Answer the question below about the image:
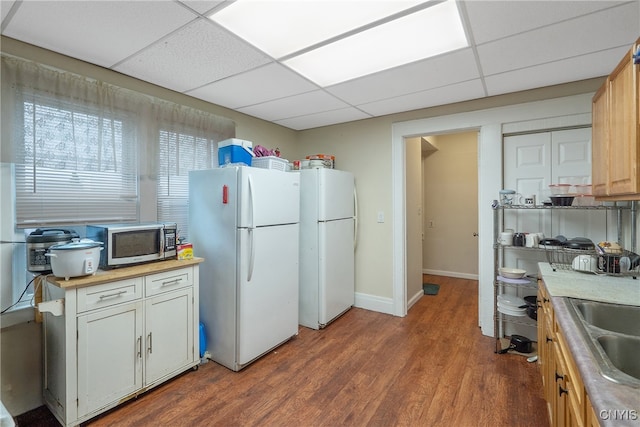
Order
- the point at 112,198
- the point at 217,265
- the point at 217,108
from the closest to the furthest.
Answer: the point at 112,198 → the point at 217,265 → the point at 217,108

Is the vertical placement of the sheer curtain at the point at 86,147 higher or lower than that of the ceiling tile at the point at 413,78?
lower

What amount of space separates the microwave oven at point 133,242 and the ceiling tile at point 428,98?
7.55 ft

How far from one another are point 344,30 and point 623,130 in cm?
159

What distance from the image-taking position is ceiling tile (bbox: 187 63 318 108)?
94.0 inches

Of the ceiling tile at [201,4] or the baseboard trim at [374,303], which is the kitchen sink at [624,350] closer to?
the ceiling tile at [201,4]

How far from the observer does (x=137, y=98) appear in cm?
245

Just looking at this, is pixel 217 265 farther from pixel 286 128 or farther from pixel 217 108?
pixel 286 128

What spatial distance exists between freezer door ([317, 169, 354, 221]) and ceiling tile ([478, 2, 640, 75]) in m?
1.71

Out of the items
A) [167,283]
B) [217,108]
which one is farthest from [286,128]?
[167,283]

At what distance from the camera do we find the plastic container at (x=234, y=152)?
2.68 m

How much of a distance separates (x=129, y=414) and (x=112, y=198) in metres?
1.52

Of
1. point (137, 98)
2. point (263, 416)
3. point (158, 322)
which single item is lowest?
point (263, 416)

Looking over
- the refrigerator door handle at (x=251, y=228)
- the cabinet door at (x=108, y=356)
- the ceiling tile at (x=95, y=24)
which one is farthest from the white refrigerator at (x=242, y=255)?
the ceiling tile at (x=95, y=24)

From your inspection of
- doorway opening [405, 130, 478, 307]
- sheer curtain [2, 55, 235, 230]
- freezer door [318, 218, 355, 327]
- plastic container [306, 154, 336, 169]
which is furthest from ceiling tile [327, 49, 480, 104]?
doorway opening [405, 130, 478, 307]
